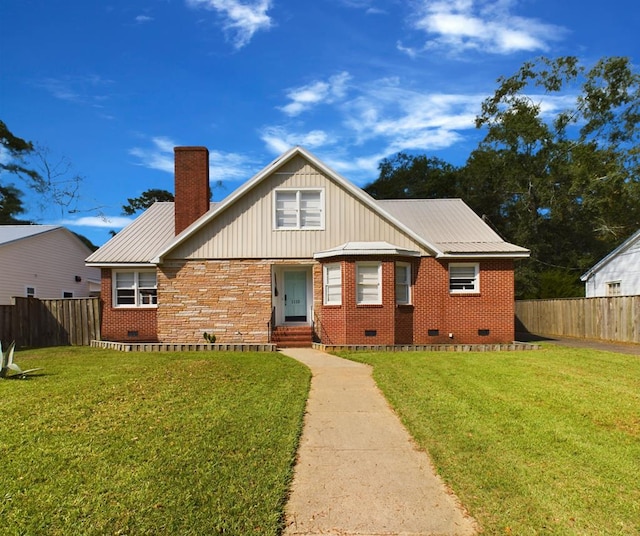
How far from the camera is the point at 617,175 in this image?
2742 cm

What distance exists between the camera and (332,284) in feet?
49.8

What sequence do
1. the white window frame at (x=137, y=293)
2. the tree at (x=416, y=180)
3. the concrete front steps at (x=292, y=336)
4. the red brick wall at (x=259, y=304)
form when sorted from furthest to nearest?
the tree at (x=416, y=180)
the white window frame at (x=137, y=293)
the red brick wall at (x=259, y=304)
the concrete front steps at (x=292, y=336)

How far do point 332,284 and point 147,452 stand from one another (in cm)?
1075

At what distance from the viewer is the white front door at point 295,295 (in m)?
16.6

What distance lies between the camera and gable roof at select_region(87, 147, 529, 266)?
15.6 metres

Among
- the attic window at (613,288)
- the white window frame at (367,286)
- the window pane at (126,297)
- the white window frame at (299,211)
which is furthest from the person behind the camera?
the attic window at (613,288)

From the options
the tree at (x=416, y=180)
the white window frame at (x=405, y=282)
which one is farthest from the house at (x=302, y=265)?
the tree at (x=416, y=180)

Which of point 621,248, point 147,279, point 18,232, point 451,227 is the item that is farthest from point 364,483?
point 18,232

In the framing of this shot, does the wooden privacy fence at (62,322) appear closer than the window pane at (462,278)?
Yes

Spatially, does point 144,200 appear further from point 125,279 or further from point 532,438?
point 532,438

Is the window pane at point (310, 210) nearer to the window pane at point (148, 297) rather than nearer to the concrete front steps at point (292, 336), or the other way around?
the concrete front steps at point (292, 336)

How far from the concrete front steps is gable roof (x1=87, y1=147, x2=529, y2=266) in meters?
4.45

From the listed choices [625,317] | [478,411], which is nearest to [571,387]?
[478,411]

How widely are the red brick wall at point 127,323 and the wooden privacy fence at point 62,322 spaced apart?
10.4 inches
